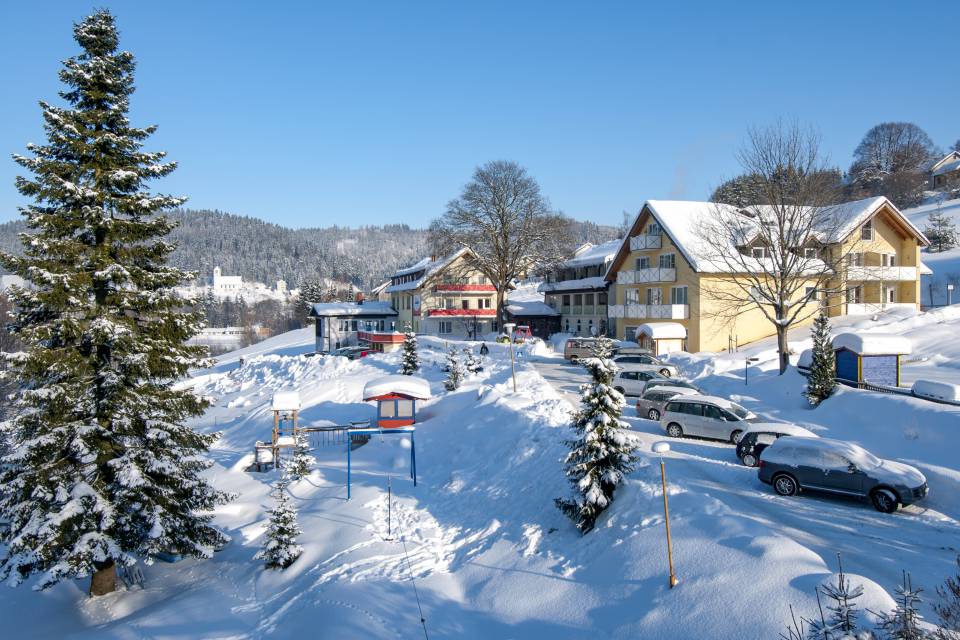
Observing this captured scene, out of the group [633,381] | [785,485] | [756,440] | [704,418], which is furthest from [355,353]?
[785,485]

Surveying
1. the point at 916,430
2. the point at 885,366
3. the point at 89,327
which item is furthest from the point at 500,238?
the point at 89,327

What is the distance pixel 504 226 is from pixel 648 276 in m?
14.8

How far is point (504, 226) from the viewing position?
181 ft

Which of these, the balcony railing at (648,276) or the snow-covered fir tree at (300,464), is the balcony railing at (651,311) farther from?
the snow-covered fir tree at (300,464)

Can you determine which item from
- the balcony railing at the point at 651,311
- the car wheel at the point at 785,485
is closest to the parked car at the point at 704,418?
the car wheel at the point at 785,485

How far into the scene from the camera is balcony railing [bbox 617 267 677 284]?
45.2 meters

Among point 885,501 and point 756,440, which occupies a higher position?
point 756,440

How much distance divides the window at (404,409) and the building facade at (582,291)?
3137 centimetres

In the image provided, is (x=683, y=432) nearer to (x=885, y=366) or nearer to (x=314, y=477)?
(x=885, y=366)

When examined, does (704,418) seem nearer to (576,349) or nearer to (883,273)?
(576,349)

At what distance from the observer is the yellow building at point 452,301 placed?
62.4m

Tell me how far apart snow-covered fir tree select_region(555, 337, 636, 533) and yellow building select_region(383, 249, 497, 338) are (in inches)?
1818

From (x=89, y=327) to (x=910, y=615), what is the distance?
16631 mm

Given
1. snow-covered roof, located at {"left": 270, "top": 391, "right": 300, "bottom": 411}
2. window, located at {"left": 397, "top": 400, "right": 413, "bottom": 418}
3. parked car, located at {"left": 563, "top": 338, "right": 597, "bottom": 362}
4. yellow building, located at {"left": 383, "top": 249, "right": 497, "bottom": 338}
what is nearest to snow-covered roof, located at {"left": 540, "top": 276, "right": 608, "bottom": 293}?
yellow building, located at {"left": 383, "top": 249, "right": 497, "bottom": 338}
